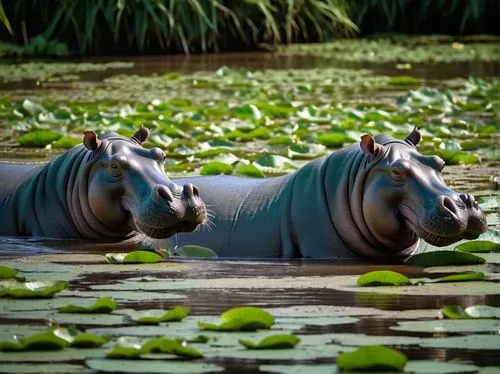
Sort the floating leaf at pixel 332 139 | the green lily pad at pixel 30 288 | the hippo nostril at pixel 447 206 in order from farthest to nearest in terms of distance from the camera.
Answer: the floating leaf at pixel 332 139
the hippo nostril at pixel 447 206
the green lily pad at pixel 30 288

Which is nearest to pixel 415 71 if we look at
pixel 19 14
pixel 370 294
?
pixel 19 14

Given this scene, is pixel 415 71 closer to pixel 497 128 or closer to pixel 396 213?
pixel 497 128

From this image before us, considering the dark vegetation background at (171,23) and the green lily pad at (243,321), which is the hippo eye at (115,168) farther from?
the dark vegetation background at (171,23)

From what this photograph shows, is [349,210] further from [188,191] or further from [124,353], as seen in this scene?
[124,353]

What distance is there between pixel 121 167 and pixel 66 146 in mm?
3299

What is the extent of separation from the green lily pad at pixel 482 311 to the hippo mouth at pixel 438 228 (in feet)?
3.26

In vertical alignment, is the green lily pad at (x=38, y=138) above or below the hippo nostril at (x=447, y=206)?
below

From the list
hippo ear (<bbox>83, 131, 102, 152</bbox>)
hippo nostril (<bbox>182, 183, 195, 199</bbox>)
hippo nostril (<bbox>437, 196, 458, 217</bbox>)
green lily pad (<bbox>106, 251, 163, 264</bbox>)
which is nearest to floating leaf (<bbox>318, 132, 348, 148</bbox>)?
hippo ear (<bbox>83, 131, 102, 152</bbox>)

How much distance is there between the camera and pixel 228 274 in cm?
629

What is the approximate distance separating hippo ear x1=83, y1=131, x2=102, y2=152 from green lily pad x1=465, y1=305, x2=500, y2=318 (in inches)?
104

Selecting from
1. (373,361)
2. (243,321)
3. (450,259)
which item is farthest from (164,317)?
(450,259)

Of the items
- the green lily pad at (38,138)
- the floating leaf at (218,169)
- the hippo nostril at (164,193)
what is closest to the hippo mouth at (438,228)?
the hippo nostril at (164,193)

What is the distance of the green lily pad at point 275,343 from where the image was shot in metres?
4.64

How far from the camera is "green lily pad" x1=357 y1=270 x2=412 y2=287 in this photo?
5.88 m
